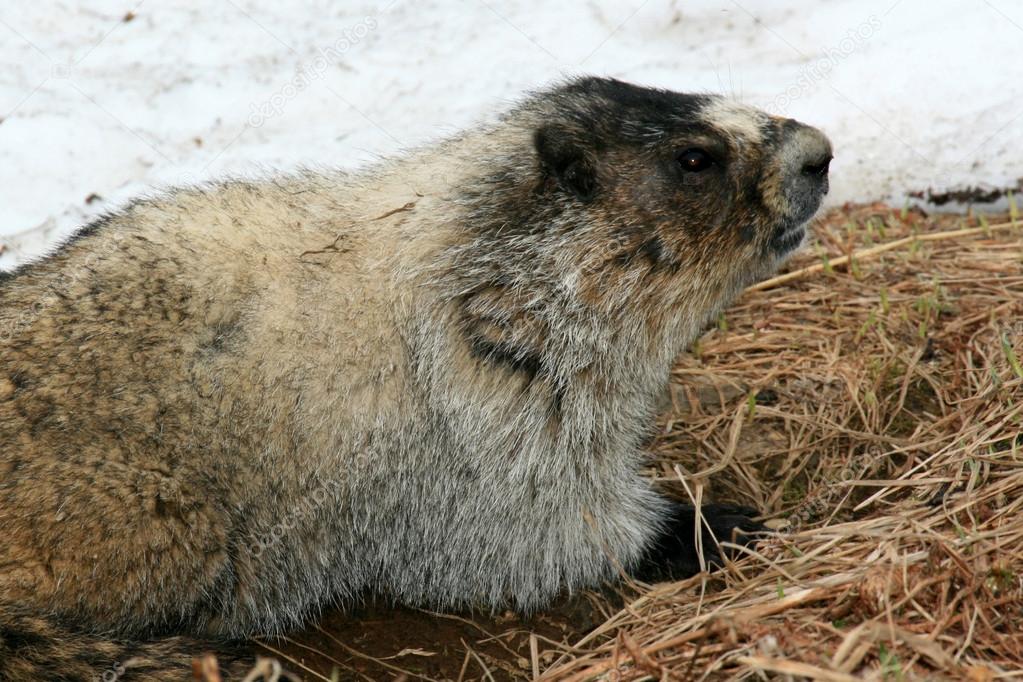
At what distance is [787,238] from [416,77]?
445 centimetres

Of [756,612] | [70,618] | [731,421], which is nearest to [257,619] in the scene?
[70,618]

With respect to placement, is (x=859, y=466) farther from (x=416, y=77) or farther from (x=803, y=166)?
(x=416, y=77)

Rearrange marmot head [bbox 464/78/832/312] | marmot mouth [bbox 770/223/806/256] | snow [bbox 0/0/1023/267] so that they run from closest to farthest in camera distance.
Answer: marmot head [bbox 464/78/832/312]
marmot mouth [bbox 770/223/806/256]
snow [bbox 0/0/1023/267]

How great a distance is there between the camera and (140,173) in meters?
8.25

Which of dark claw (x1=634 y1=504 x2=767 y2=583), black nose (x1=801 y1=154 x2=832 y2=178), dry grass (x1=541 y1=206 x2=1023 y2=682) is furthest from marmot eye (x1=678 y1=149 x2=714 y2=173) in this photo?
dark claw (x1=634 y1=504 x2=767 y2=583)

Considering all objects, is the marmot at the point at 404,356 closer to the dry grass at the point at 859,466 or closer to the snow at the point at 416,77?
the dry grass at the point at 859,466

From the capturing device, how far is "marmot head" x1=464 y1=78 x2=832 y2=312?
5.14 meters

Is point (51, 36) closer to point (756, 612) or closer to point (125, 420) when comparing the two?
point (125, 420)

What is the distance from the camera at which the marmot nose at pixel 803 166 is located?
517 centimetres

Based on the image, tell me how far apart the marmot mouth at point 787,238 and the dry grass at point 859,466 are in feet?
3.75

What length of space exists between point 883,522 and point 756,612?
1.02m

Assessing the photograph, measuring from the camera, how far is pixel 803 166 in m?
5.19

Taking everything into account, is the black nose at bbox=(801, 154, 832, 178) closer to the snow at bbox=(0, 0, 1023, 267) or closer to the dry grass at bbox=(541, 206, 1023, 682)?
the dry grass at bbox=(541, 206, 1023, 682)

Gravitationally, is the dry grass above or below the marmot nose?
below
